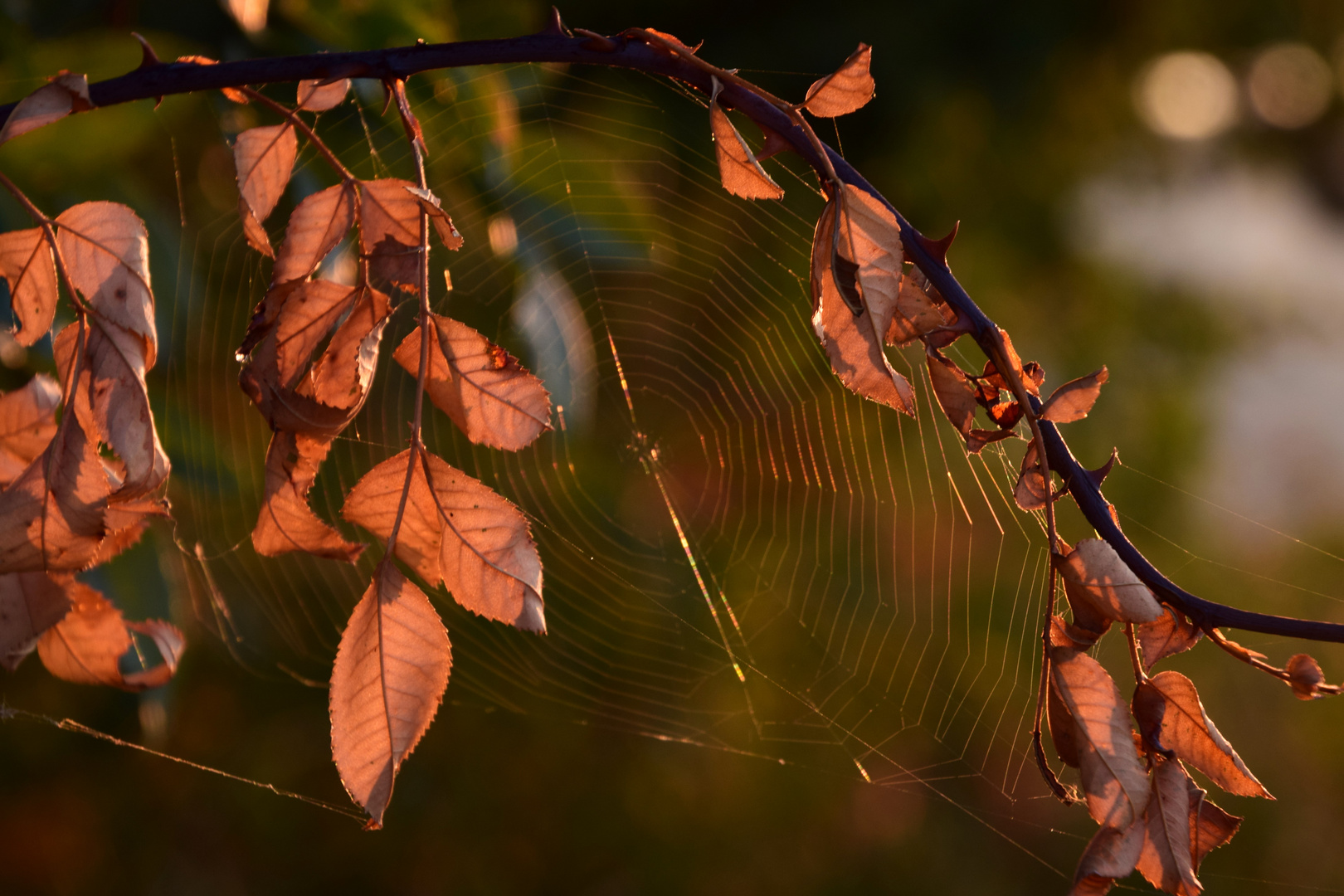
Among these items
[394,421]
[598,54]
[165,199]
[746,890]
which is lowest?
[746,890]

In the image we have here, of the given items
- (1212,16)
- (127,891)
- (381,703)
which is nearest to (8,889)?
(127,891)

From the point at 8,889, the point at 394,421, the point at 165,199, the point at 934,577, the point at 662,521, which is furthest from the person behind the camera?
the point at 934,577

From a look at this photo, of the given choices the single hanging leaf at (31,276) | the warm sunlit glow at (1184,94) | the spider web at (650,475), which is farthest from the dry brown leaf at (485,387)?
the warm sunlit glow at (1184,94)

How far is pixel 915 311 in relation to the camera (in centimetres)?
21

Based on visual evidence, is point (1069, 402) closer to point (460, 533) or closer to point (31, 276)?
point (460, 533)

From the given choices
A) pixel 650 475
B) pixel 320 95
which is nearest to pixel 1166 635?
pixel 320 95

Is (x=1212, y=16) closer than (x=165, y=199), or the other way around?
(x=165, y=199)

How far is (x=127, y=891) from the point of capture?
4.87 feet

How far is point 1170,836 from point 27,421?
363 mm

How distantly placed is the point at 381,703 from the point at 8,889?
71.3 inches

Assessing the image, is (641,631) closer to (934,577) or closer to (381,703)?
(934,577)

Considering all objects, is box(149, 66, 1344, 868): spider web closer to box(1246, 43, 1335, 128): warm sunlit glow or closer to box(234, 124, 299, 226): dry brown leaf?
box(234, 124, 299, 226): dry brown leaf

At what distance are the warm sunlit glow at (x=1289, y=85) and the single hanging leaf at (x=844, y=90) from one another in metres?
3.00

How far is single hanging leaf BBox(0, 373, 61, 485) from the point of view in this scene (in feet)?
0.99
